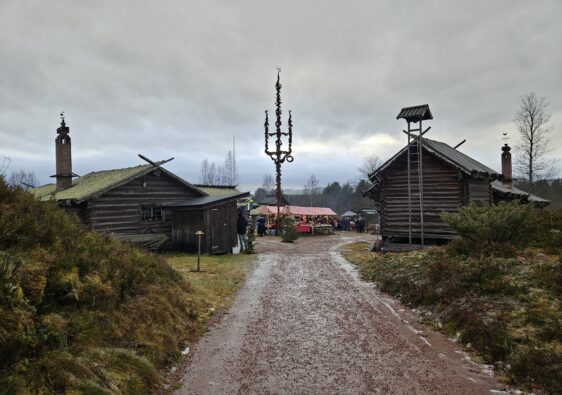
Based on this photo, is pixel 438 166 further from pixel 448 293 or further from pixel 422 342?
pixel 422 342

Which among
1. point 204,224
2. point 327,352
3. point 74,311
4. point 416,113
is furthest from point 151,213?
point 327,352

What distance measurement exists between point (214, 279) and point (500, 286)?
8.78 m

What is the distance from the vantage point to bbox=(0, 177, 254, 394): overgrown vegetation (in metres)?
4.24

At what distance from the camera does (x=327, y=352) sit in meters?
6.86

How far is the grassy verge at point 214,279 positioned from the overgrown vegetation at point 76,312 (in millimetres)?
274

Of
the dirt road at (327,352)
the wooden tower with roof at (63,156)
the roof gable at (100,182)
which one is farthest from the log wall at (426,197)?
the wooden tower with roof at (63,156)

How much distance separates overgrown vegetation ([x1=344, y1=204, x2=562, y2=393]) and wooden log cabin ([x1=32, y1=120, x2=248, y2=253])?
9636mm

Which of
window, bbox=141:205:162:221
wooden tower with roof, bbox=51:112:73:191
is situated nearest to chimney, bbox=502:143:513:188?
window, bbox=141:205:162:221

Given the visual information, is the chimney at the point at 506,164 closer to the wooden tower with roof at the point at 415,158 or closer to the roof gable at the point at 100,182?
the wooden tower with roof at the point at 415,158

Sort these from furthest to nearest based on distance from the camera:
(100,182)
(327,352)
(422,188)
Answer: (100,182) < (422,188) < (327,352)

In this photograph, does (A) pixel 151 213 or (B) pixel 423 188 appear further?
(A) pixel 151 213

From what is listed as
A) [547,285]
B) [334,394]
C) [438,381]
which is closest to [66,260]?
[334,394]

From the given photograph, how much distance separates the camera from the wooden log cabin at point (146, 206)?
19.6 m

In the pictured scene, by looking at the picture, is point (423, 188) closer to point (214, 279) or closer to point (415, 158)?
point (415, 158)
